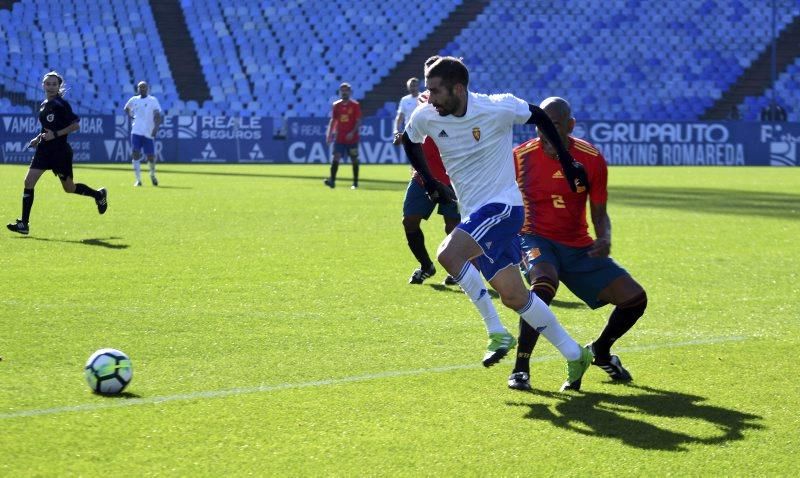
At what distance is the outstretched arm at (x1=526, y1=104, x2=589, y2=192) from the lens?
6.29 meters

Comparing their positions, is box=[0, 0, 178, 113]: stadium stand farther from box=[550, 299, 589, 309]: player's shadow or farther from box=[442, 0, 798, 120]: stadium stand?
box=[550, 299, 589, 309]: player's shadow

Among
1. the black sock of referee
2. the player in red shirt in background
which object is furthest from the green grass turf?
the player in red shirt in background

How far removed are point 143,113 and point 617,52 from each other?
79.1ft

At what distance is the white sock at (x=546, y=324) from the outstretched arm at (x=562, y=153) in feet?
2.08

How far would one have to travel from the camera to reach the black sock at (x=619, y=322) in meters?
6.70

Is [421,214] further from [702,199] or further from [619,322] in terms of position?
[702,199]

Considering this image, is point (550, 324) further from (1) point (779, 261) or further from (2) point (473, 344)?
(1) point (779, 261)

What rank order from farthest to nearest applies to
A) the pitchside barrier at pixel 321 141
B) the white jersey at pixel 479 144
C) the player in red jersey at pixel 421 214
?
the pitchside barrier at pixel 321 141 < the player in red jersey at pixel 421 214 < the white jersey at pixel 479 144

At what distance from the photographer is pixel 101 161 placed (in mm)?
35438

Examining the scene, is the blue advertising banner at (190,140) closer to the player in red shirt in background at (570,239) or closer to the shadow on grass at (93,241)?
the shadow on grass at (93,241)

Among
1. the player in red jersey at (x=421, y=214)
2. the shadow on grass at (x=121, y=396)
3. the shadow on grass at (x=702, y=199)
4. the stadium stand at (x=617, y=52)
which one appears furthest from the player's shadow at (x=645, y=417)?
the stadium stand at (x=617, y=52)

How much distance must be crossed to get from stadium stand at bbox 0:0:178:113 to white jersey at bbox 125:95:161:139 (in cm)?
1261

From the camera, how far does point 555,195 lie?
6.84m

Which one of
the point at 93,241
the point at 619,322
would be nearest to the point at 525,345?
the point at 619,322
